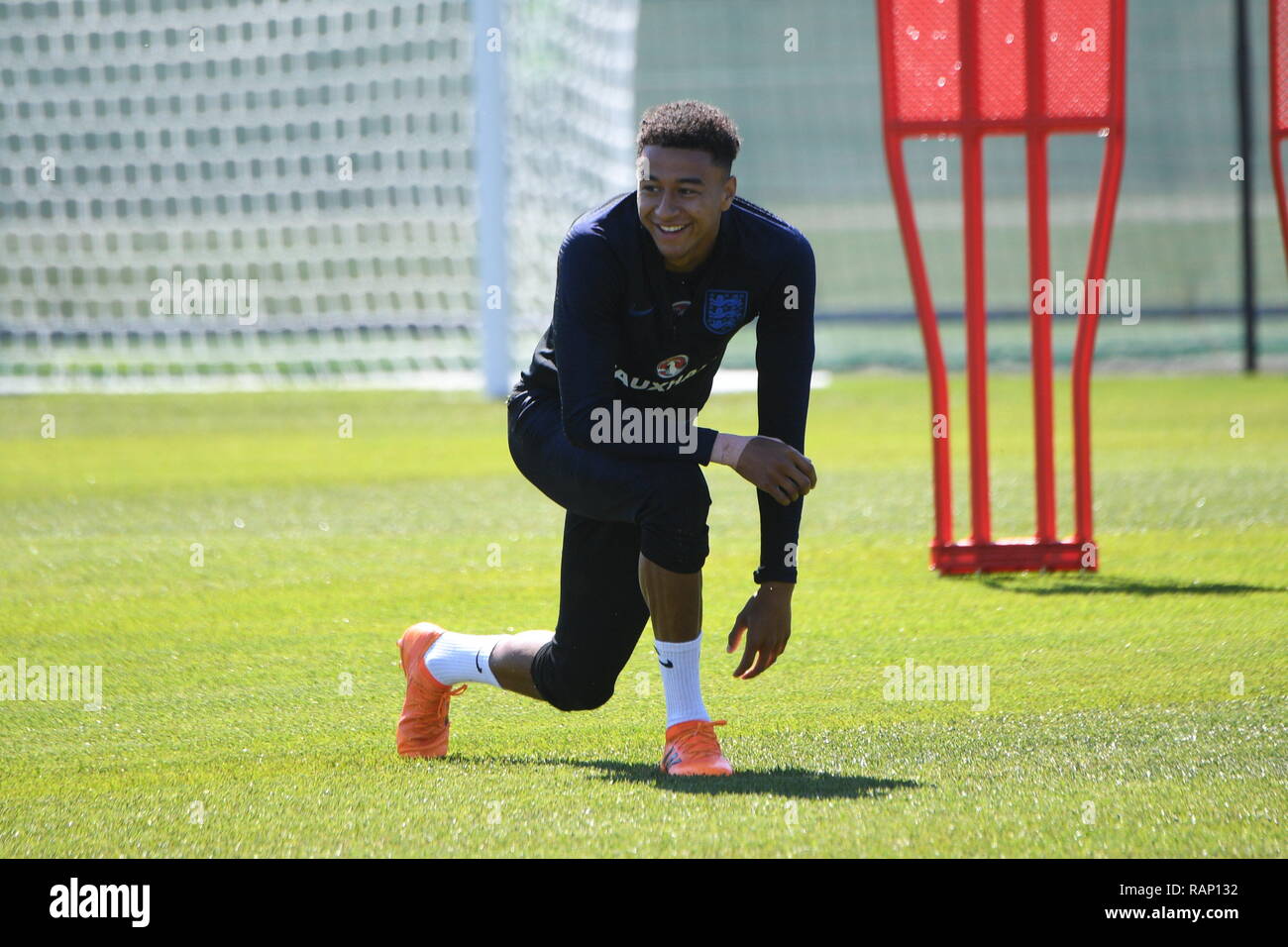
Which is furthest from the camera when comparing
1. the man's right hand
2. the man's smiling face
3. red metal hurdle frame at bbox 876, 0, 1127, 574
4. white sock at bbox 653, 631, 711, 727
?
red metal hurdle frame at bbox 876, 0, 1127, 574

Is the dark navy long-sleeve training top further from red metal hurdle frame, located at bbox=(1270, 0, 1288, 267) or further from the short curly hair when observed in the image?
red metal hurdle frame, located at bbox=(1270, 0, 1288, 267)

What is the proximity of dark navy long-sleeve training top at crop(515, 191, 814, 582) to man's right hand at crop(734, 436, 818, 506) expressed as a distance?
0.15 meters

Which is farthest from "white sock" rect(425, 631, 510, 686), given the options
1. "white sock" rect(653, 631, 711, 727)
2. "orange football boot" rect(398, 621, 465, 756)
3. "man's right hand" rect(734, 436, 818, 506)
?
"man's right hand" rect(734, 436, 818, 506)

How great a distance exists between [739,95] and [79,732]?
91.2 feet

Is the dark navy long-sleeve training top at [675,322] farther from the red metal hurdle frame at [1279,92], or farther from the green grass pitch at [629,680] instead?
the red metal hurdle frame at [1279,92]

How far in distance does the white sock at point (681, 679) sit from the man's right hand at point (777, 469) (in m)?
0.47

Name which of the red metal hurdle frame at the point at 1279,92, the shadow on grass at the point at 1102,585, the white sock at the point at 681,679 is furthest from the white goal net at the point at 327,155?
the white sock at the point at 681,679

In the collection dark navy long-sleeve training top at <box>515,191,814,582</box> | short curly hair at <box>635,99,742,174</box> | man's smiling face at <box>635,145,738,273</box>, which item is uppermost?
short curly hair at <box>635,99,742,174</box>

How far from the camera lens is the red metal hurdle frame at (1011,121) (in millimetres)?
7441

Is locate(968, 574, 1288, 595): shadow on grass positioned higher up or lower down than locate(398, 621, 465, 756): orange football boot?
lower down

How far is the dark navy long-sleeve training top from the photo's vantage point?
4.33 m
